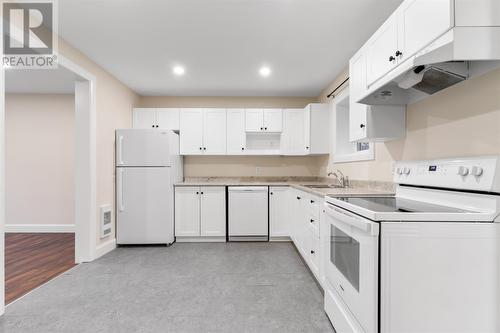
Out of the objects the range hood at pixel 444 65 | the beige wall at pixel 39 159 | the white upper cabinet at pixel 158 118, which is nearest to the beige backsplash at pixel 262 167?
the white upper cabinet at pixel 158 118

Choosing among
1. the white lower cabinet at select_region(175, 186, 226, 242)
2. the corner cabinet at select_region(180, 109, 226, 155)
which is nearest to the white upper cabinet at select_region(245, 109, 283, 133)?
the corner cabinet at select_region(180, 109, 226, 155)

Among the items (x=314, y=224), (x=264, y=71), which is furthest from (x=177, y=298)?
(x=264, y=71)

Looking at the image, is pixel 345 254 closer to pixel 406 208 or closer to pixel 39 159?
pixel 406 208

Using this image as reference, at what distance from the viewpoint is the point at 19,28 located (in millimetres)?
2133

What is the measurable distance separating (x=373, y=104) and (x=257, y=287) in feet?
6.25

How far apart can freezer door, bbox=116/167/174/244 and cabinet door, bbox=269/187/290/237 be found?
155cm

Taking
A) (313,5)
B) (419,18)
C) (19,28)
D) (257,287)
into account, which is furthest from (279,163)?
(19,28)

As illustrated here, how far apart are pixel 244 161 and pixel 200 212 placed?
48.8 inches

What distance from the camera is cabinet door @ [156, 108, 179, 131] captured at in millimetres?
4293

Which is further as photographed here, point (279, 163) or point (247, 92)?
point (279, 163)

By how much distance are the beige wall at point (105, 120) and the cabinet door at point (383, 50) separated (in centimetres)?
304

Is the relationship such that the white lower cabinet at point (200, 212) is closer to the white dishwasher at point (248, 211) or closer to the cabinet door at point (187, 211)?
the cabinet door at point (187, 211)

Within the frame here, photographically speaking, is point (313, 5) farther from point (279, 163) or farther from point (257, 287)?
point (279, 163)

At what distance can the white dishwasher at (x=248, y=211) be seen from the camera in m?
3.91
